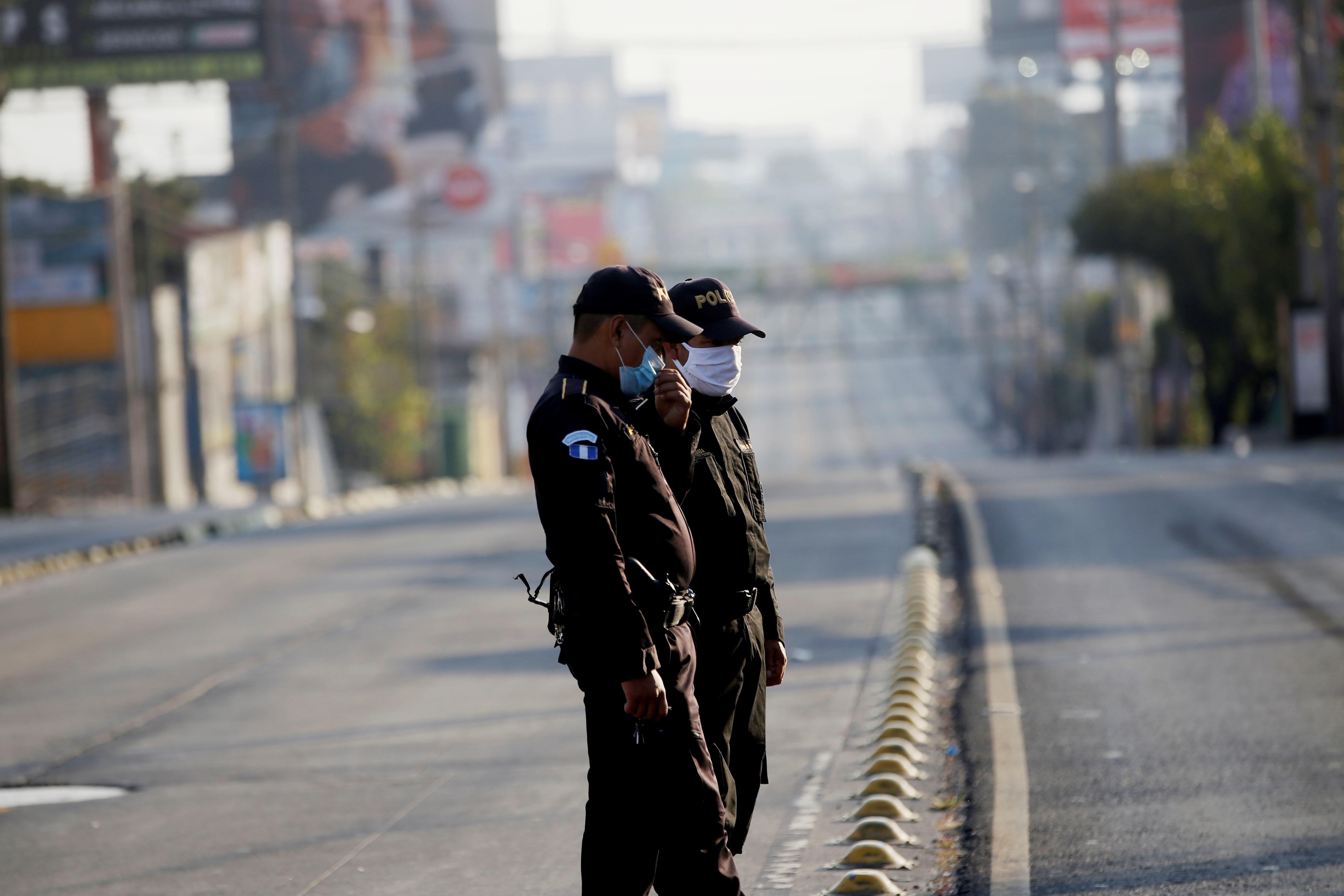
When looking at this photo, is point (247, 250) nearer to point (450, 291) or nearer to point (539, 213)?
point (450, 291)

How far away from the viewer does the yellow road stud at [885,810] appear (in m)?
7.05

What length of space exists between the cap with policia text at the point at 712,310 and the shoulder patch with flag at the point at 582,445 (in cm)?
66

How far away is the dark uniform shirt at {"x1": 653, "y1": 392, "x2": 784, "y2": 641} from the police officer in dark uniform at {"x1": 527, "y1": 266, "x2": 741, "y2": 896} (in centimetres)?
26

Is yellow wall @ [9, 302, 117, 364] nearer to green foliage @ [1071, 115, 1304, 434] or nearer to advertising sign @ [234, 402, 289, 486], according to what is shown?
advertising sign @ [234, 402, 289, 486]

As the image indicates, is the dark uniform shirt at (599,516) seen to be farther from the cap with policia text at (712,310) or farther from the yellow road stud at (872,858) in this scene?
the yellow road stud at (872,858)

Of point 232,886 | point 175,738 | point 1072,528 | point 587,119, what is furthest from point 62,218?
point 587,119

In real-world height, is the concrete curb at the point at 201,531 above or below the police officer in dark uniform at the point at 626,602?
below

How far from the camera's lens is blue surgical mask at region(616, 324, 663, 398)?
485cm

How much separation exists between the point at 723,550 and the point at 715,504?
0.43 ft

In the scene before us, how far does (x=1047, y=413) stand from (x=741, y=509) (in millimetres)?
65594

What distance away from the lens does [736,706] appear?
5133 millimetres

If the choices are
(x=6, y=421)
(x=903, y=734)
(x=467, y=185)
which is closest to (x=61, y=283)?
(x=467, y=185)

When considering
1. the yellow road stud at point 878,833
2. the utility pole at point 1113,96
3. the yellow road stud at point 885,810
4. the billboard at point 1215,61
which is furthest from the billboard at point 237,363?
the yellow road stud at point 878,833

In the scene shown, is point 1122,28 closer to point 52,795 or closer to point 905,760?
point 905,760
